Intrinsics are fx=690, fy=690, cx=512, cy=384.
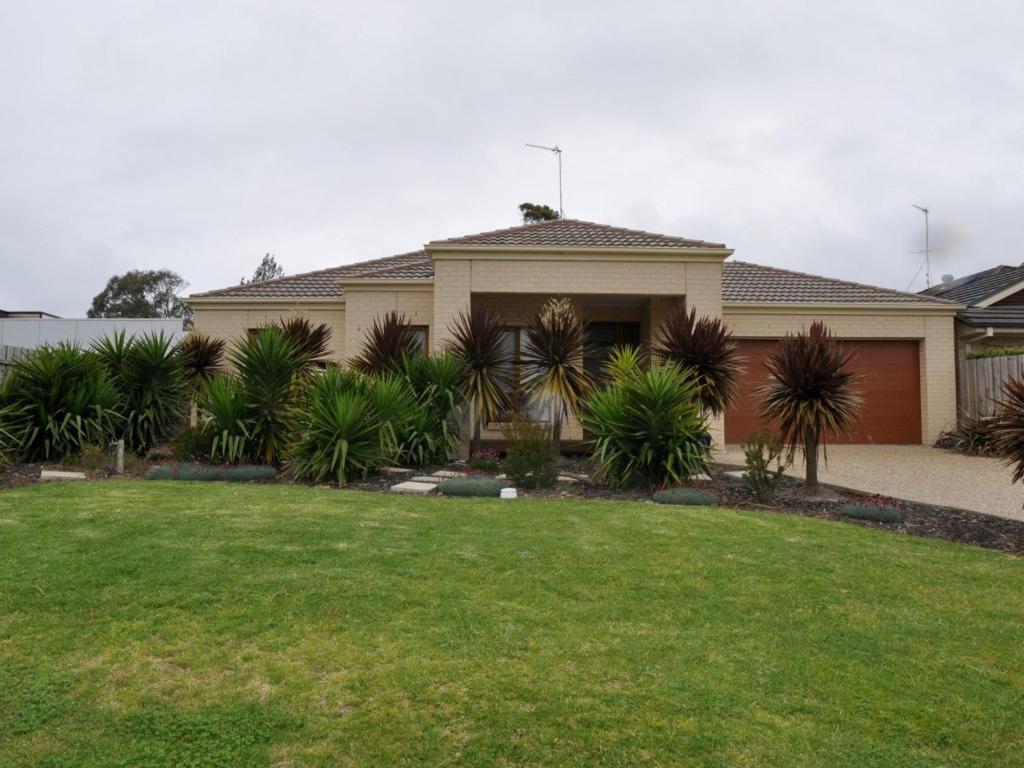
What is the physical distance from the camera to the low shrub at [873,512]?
8.05 m

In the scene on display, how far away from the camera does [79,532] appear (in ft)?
20.4

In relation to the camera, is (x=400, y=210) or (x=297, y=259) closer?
(x=400, y=210)

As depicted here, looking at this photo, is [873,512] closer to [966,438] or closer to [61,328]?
[966,438]

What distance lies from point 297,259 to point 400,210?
36.7 metres

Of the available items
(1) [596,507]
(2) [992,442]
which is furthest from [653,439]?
(2) [992,442]

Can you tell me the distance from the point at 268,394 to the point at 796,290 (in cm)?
1417

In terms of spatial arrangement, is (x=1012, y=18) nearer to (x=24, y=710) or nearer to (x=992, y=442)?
(x=992, y=442)

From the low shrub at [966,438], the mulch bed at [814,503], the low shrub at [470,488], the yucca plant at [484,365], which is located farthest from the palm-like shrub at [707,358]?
the low shrub at [966,438]

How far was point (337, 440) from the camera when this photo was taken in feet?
33.9

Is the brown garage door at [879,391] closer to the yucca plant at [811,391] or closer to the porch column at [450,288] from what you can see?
the porch column at [450,288]

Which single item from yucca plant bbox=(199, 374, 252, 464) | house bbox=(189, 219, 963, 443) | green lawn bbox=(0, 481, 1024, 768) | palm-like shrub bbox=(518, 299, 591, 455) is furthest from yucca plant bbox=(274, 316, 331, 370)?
green lawn bbox=(0, 481, 1024, 768)

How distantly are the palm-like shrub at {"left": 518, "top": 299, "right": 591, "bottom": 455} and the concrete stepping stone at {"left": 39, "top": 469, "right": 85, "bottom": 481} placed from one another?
288 inches

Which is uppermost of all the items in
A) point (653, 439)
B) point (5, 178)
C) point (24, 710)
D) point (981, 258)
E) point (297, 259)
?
point (297, 259)

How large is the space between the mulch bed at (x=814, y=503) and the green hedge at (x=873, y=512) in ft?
0.20
